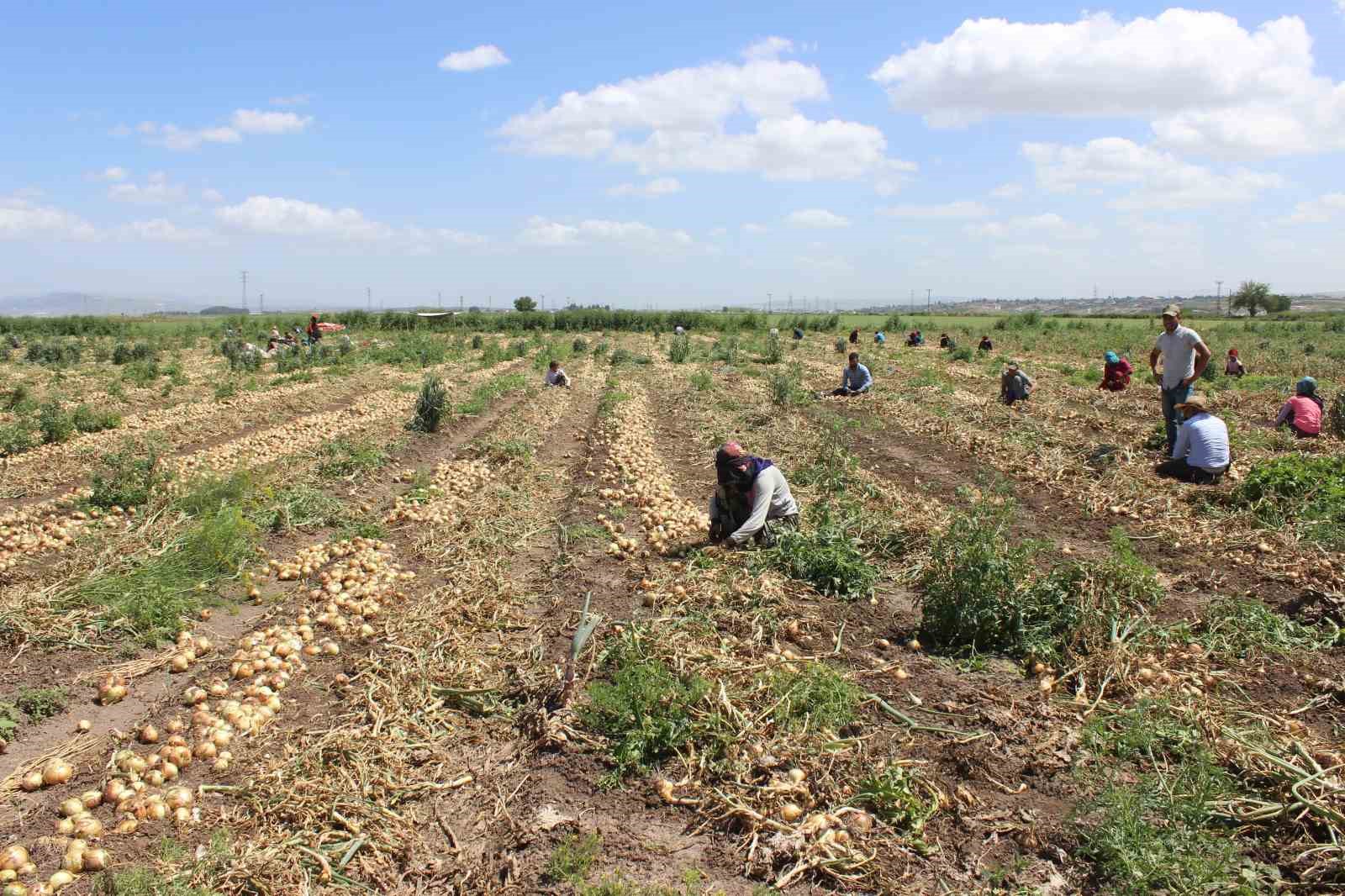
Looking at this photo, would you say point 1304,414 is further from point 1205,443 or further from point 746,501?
point 746,501

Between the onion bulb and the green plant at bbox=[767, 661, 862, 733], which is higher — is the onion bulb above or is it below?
below

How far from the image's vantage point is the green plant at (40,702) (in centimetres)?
434

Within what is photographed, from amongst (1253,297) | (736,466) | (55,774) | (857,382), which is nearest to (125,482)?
(55,774)

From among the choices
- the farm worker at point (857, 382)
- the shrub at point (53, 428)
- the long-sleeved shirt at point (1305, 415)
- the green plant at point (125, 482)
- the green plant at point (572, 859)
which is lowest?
the green plant at point (572, 859)

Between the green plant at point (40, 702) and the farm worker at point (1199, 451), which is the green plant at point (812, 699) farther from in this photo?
the farm worker at point (1199, 451)

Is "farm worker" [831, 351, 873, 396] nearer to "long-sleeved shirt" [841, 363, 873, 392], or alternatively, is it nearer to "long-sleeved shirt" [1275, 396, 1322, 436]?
"long-sleeved shirt" [841, 363, 873, 392]

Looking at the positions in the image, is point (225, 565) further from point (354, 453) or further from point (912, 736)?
point (912, 736)

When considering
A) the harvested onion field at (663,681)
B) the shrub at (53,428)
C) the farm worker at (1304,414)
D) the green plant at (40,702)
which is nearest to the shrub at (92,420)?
the shrub at (53,428)

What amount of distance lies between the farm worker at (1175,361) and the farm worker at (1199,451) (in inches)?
10.5

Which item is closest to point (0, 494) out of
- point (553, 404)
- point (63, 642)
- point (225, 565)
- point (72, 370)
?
point (225, 565)

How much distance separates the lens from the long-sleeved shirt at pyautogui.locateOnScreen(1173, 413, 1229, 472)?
27.2ft

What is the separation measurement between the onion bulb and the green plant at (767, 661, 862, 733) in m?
3.49

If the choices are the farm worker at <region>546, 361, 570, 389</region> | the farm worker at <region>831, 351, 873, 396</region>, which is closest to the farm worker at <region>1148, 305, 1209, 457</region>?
the farm worker at <region>831, 351, 873, 396</region>

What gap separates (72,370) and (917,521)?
75.0 ft
